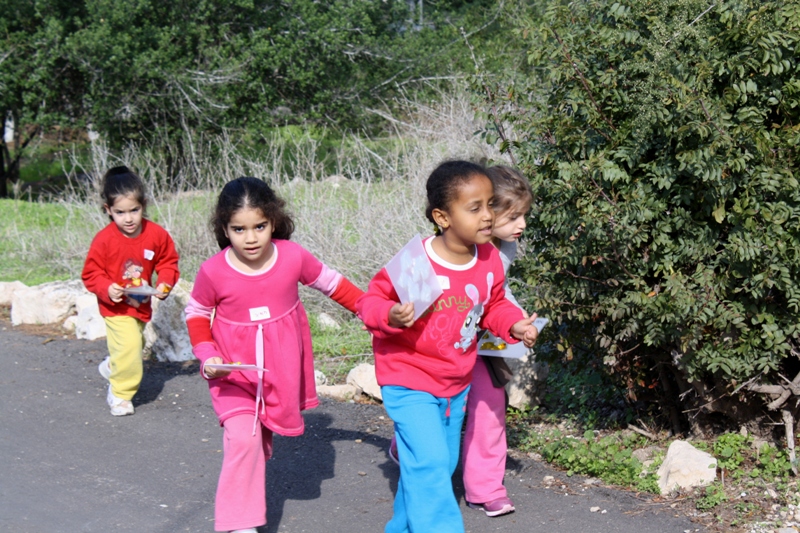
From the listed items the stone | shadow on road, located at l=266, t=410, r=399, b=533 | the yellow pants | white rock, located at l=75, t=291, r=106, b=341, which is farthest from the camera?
white rock, located at l=75, t=291, r=106, b=341

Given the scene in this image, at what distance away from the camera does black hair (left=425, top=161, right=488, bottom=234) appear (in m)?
3.61

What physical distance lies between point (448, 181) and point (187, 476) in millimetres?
2218

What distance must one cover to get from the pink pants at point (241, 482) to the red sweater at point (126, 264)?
2153 millimetres

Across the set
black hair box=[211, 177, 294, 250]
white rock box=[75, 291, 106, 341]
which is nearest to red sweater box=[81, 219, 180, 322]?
white rock box=[75, 291, 106, 341]

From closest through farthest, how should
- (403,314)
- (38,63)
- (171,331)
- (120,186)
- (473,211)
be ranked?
1. (403,314)
2. (473,211)
3. (120,186)
4. (171,331)
5. (38,63)

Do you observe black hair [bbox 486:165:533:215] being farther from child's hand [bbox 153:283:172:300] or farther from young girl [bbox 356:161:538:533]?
child's hand [bbox 153:283:172:300]

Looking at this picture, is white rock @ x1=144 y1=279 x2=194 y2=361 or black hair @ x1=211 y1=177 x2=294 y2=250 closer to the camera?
black hair @ x1=211 y1=177 x2=294 y2=250

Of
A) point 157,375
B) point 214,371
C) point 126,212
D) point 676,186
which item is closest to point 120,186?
point 126,212

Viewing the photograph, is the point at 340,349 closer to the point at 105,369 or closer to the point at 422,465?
the point at 105,369

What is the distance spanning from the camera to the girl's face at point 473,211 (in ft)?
11.8

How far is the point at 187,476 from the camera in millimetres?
4676

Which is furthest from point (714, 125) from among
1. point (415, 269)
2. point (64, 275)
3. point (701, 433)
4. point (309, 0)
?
point (309, 0)

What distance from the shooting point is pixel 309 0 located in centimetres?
1355

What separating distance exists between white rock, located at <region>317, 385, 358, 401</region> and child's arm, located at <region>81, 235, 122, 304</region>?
1454 mm
